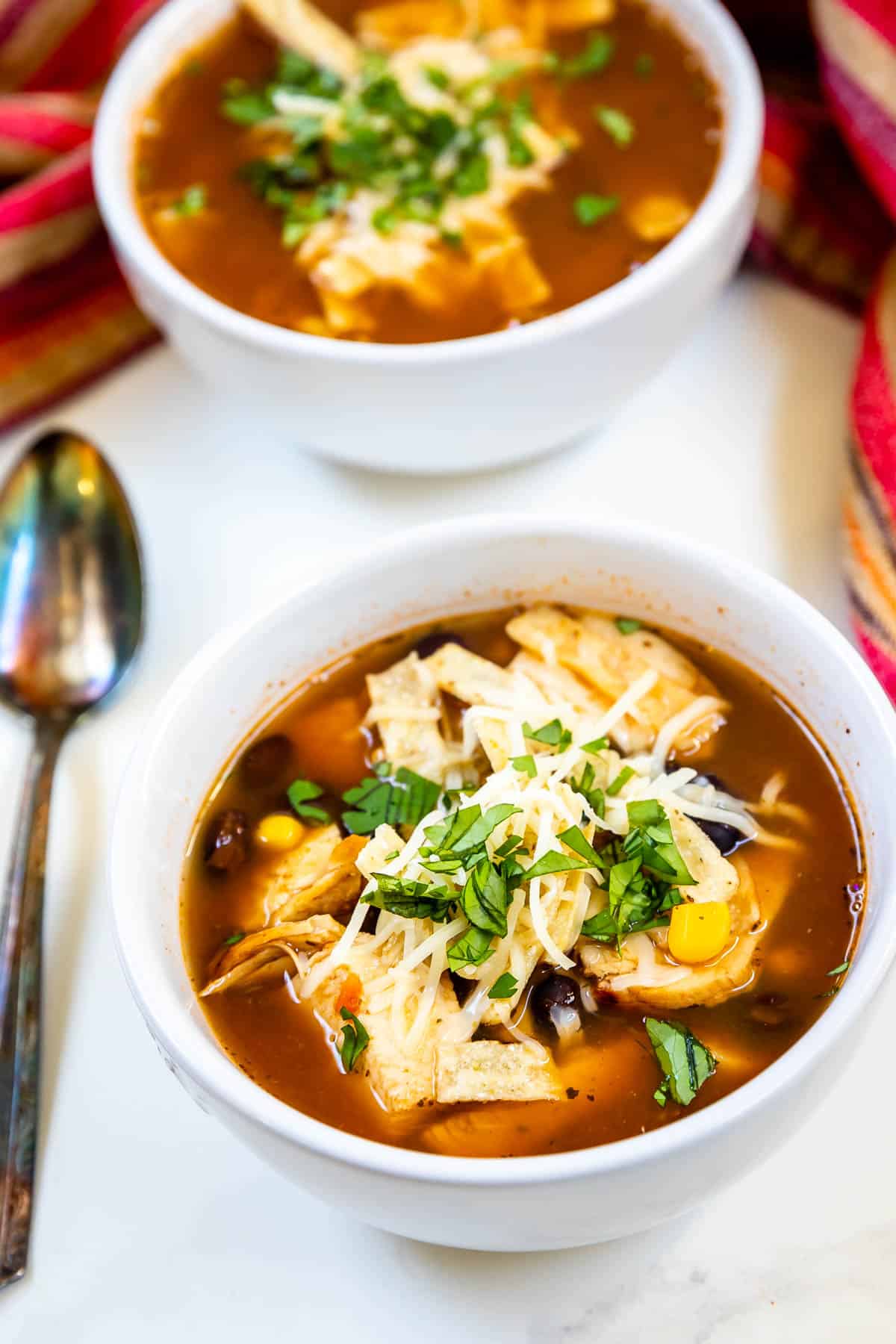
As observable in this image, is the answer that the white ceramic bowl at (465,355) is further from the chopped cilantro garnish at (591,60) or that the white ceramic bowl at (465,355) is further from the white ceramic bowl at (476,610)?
the white ceramic bowl at (476,610)

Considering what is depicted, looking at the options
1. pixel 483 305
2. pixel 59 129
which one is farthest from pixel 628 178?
pixel 59 129

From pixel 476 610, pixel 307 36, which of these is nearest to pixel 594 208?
pixel 307 36

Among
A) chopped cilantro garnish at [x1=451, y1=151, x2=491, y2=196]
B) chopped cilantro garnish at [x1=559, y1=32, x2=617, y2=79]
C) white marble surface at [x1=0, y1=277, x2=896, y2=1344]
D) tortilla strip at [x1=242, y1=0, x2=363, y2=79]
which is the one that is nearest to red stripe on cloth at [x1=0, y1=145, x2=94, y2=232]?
tortilla strip at [x1=242, y1=0, x2=363, y2=79]

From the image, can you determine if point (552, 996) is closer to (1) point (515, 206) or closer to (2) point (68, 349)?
(1) point (515, 206)

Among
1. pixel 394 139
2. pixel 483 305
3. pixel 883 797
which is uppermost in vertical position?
pixel 394 139

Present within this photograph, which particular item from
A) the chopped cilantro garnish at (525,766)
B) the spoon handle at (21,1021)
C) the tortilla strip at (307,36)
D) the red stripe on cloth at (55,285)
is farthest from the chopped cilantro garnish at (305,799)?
the tortilla strip at (307,36)

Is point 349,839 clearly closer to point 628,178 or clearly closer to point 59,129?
point 628,178
